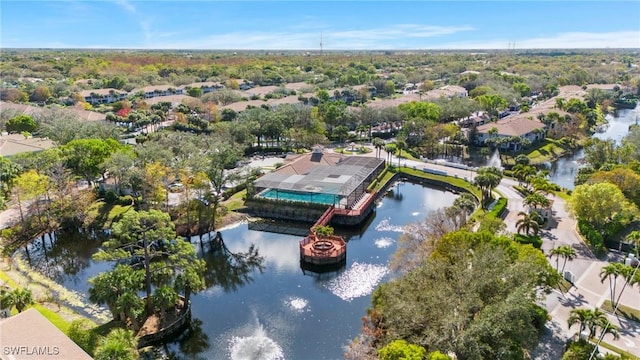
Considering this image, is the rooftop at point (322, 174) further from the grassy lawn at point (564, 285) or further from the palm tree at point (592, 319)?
the palm tree at point (592, 319)

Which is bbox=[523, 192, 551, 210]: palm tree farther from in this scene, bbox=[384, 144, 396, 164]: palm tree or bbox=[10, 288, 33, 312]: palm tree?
bbox=[10, 288, 33, 312]: palm tree

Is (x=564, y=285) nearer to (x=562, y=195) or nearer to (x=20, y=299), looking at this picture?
(x=562, y=195)

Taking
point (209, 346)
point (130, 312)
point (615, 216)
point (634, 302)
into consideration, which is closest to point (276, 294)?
point (209, 346)

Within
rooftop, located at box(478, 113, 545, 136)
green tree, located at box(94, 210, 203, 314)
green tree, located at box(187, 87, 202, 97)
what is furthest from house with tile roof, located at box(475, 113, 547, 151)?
green tree, located at box(187, 87, 202, 97)

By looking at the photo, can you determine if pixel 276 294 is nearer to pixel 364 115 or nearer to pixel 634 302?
pixel 634 302

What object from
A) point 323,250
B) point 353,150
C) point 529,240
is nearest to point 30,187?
point 323,250

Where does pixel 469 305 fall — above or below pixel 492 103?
below
